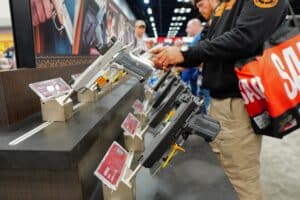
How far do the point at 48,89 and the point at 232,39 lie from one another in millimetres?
687

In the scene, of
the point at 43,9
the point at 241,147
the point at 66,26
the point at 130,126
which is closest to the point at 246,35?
the point at 241,147

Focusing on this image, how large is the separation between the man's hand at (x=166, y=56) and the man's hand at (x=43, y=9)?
51cm

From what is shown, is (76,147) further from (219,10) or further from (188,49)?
(219,10)

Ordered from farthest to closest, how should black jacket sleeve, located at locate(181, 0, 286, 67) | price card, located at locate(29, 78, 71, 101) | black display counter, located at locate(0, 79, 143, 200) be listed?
1. black jacket sleeve, located at locate(181, 0, 286, 67)
2. price card, located at locate(29, 78, 71, 101)
3. black display counter, located at locate(0, 79, 143, 200)

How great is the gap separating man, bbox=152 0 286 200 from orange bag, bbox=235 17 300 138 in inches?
2.9

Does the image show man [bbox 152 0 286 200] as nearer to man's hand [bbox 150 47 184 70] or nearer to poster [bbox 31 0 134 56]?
man's hand [bbox 150 47 184 70]

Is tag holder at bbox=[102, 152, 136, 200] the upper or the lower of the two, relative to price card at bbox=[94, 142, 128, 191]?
lower

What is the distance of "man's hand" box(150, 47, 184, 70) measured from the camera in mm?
1162

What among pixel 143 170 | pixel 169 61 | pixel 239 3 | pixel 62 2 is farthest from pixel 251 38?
pixel 62 2

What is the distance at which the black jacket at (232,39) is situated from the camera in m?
1.07

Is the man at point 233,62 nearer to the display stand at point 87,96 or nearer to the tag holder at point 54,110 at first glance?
the display stand at point 87,96

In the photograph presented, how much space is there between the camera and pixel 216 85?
4.17 ft

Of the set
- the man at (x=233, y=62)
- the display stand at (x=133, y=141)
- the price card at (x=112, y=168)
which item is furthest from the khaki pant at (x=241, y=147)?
the price card at (x=112, y=168)

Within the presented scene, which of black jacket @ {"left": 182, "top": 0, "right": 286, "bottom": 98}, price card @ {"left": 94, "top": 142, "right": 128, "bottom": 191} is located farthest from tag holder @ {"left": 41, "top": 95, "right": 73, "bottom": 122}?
black jacket @ {"left": 182, "top": 0, "right": 286, "bottom": 98}
